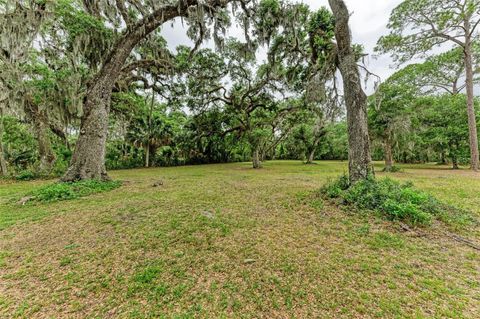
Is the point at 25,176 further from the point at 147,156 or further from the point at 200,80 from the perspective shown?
the point at 200,80

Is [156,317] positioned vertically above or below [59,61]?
below

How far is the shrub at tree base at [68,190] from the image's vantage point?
483cm

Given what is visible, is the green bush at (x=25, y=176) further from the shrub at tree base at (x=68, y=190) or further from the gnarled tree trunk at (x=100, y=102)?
the shrub at tree base at (x=68, y=190)

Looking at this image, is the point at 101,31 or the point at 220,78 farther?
the point at 220,78

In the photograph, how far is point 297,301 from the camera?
5.37 ft

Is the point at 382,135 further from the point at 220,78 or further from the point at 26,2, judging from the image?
the point at 26,2

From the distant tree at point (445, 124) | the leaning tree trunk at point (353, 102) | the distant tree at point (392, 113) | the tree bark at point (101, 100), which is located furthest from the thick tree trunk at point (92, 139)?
the distant tree at point (445, 124)

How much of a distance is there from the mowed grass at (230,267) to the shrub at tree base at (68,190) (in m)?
1.34

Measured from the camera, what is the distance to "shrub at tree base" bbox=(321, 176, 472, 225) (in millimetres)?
3242

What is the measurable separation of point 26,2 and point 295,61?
9.49 metres

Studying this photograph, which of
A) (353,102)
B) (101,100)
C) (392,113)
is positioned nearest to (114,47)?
(101,100)

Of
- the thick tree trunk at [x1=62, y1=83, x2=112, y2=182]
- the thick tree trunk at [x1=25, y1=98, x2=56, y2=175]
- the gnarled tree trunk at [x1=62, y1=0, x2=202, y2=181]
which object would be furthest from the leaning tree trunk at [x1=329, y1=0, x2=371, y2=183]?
the thick tree trunk at [x1=25, y1=98, x2=56, y2=175]

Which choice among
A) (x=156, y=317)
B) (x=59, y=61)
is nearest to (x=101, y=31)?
(x=59, y=61)

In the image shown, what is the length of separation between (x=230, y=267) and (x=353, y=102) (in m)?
4.72
